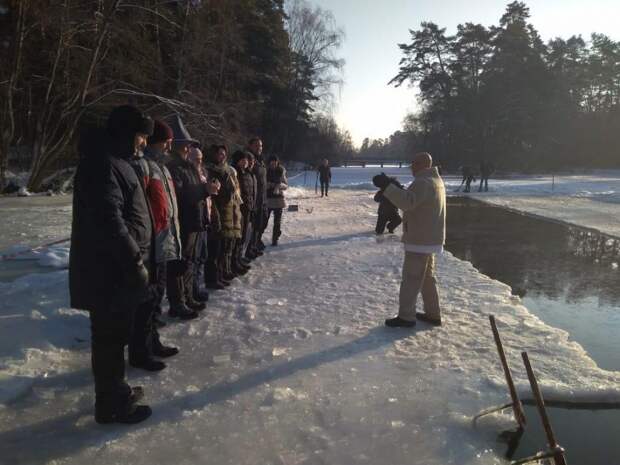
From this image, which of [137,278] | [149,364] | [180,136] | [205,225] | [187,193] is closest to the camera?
[137,278]

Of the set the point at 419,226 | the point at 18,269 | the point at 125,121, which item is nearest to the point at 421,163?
the point at 419,226

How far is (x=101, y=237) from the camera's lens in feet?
8.57

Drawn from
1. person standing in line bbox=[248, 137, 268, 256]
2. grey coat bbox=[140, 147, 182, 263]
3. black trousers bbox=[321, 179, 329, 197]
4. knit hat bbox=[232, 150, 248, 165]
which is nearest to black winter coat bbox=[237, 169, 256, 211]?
knit hat bbox=[232, 150, 248, 165]

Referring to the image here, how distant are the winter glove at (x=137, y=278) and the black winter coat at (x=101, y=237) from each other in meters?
0.02

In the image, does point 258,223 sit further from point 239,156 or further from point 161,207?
point 161,207

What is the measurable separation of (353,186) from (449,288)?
80.0 ft

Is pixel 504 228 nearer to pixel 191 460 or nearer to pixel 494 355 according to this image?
pixel 494 355

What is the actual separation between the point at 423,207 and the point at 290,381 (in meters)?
2.09

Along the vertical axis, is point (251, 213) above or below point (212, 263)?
above

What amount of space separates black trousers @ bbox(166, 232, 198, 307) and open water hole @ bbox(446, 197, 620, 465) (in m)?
3.35

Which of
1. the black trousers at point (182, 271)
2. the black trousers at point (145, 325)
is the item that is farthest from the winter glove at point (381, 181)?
the black trousers at point (145, 325)

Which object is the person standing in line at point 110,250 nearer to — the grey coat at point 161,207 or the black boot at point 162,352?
the grey coat at point 161,207

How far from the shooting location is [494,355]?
402cm

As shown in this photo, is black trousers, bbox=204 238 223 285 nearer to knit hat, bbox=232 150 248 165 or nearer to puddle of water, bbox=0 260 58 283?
knit hat, bbox=232 150 248 165
